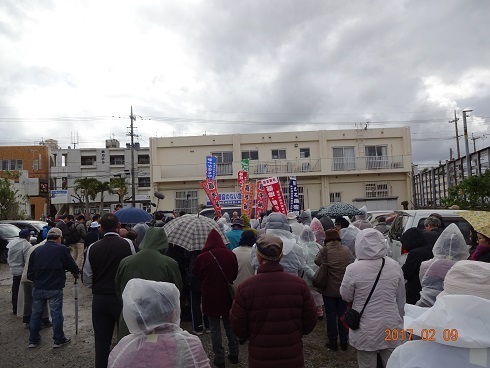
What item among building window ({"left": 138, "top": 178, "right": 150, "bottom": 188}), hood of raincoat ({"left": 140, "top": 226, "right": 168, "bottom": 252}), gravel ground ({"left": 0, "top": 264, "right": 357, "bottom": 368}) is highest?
building window ({"left": 138, "top": 178, "right": 150, "bottom": 188})

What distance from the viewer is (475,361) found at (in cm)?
181

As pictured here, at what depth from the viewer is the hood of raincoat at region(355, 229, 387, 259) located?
3670mm

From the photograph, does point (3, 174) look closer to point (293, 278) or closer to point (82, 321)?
point (82, 321)

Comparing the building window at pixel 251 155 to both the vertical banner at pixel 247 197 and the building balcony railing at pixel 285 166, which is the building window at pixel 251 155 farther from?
the vertical banner at pixel 247 197

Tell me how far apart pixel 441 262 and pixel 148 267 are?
2.97 meters

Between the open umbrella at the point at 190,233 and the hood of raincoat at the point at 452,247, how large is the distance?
2.88 metres

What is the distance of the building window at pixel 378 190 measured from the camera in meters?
27.1

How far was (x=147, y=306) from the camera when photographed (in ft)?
7.19

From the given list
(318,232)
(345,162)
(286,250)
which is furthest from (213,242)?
(345,162)

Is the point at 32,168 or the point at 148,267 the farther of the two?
the point at 32,168

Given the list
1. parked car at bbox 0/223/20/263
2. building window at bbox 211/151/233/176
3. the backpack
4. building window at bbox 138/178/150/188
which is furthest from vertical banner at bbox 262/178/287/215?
building window at bbox 138/178/150/188

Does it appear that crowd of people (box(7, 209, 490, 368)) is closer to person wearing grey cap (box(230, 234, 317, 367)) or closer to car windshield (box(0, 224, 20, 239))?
person wearing grey cap (box(230, 234, 317, 367))

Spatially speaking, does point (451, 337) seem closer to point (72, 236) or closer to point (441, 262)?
point (441, 262)

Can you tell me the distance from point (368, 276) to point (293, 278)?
96 cm
